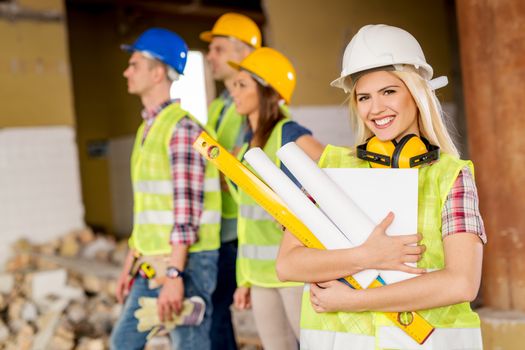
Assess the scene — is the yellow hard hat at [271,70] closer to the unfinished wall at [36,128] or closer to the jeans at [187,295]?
the jeans at [187,295]

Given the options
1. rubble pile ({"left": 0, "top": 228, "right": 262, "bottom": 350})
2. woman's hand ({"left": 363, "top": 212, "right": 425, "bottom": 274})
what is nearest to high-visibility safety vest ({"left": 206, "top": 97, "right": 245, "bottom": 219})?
rubble pile ({"left": 0, "top": 228, "right": 262, "bottom": 350})

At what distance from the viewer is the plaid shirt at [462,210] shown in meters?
1.41

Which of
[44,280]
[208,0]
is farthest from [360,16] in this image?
[44,280]

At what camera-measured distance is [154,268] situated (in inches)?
106

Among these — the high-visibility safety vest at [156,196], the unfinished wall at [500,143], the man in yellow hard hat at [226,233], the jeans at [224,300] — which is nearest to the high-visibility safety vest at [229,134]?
the man in yellow hard hat at [226,233]

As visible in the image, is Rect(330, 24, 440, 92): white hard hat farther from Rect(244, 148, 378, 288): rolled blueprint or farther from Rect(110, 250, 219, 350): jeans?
Rect(110, 250, 219, 350): jeans

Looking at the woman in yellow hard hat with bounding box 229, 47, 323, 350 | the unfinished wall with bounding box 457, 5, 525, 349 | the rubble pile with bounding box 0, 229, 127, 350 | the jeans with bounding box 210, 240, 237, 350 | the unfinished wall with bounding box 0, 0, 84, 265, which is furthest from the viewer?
the unfinished wall with bounding box 0, 0, 84, 265

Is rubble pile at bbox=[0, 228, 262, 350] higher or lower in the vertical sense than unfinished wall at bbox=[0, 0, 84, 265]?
lower

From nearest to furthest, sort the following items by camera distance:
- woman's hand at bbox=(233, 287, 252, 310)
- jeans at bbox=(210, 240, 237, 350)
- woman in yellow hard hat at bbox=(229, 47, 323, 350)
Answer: woman in yellow hard hat at bbox=(229, 47, 323, 350)
woman's hand at bbox=(233, 287, 252, 310)
jeans at bbox=(210, 240, 237, 350)

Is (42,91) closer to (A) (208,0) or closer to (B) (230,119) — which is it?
(A) (208,0)

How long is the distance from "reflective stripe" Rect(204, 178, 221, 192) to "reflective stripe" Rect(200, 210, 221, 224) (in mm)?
96

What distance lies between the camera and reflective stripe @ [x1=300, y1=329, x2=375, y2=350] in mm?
1510

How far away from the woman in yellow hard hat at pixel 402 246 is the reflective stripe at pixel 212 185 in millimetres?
1201

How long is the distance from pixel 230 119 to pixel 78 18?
8.13 m
